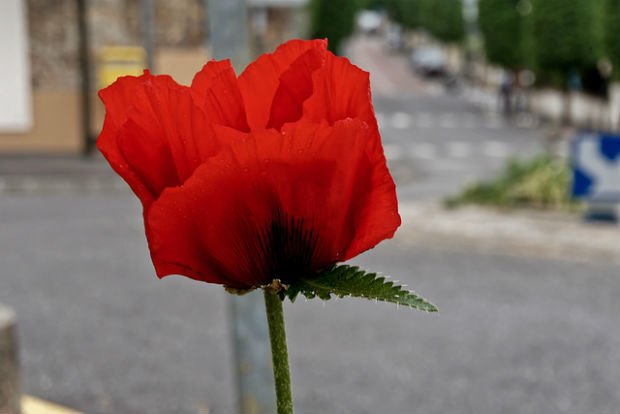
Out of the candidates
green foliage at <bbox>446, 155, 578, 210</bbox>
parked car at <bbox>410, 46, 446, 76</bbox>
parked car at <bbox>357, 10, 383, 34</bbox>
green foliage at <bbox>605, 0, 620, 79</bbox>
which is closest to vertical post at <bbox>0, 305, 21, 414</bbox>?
green foliage at <bbox>446, 155, 578, 210</bbox>

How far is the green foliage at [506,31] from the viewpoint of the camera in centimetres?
4294

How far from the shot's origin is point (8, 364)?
4664 millimetres

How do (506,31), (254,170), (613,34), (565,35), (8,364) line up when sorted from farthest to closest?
(506,31) < (565,35) < (613,34) < (8,364) < (254,170)

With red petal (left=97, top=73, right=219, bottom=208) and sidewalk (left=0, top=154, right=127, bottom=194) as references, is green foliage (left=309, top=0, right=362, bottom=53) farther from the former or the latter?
red petal (left=97, top=73, right=219, bottom=208)

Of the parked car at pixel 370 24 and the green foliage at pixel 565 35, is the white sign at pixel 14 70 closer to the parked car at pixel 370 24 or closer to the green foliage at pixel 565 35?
the green foliage at pixel 565 35

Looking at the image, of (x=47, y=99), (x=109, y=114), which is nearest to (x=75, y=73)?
(x=47, y=99)

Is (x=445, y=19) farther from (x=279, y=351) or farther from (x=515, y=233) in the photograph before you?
(x=279, y=351)

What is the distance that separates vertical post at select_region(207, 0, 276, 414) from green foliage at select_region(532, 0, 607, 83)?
1183 inches

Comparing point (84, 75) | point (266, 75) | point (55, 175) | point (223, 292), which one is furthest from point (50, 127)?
point (266, 75)

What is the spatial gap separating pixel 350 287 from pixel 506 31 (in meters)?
43.6

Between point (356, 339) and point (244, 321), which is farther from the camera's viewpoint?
point (356, 339)

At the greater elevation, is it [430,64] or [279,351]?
[279,351]

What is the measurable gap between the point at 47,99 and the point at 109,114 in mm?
23330

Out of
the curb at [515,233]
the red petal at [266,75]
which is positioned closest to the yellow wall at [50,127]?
the curb at [515,233]
